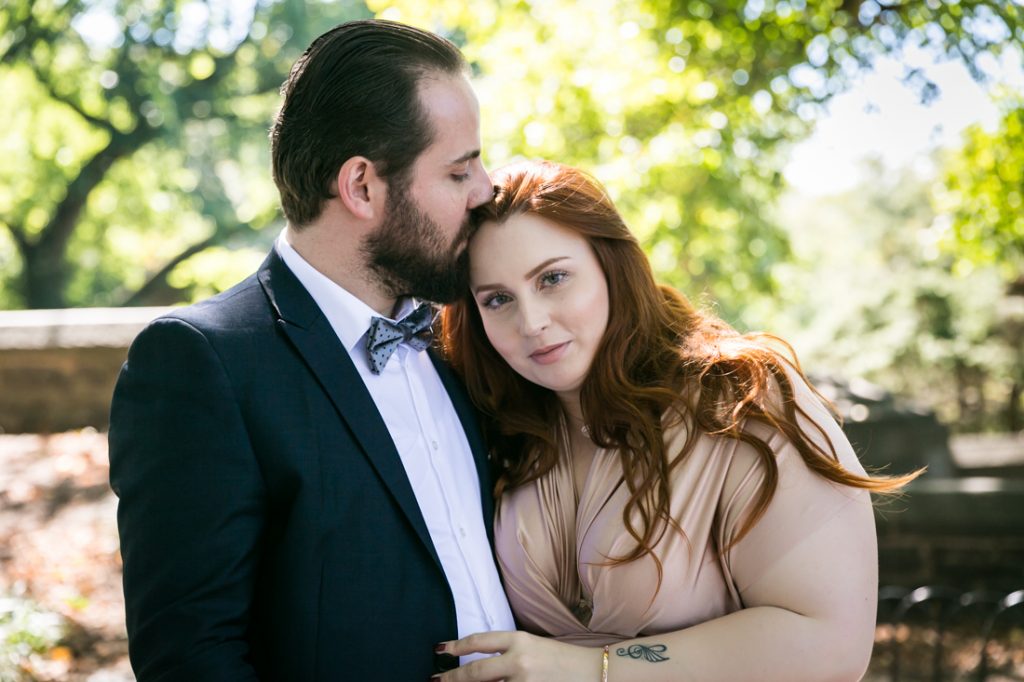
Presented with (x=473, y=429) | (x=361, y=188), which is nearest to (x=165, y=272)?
(x=473, y=429)

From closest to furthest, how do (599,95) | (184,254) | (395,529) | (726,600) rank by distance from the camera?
(395,529)
(726,600)
(599,95)
(184,254)

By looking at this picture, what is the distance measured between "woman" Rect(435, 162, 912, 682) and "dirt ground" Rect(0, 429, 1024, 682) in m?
2.35


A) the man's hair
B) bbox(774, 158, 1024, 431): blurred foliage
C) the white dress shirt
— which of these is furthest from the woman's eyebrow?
bbox(774, 158, 1024, 431): blurred foliage

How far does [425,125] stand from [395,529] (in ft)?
3.41

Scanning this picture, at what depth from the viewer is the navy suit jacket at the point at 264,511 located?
6.44 feet

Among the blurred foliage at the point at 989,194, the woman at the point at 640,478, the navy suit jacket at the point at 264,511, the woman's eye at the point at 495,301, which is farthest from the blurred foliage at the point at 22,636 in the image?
the blurred foliage at the point at 989,194

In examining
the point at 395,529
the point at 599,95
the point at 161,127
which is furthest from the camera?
the point at 161,127

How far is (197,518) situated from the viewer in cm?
196

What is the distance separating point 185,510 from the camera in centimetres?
196

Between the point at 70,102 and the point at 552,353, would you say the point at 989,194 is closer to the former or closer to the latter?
the point at 552,353

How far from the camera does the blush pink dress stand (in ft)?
7.71

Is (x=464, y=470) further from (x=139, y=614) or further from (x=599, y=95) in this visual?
(x=599, y=95)

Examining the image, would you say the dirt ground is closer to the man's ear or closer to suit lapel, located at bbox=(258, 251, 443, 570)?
suit lapel, located at bbox=(258, 251, 443, 570)

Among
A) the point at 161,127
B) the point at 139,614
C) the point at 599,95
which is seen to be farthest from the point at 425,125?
the point at 161,127
